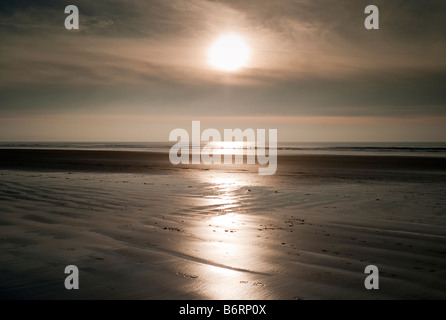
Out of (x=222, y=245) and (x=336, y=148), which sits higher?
(x=336, y=148)

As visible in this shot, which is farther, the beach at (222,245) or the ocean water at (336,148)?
the ocean water at (336,148)

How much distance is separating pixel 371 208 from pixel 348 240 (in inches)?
146

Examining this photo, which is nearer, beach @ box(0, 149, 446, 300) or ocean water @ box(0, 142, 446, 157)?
beach @ box(0, 149, 446, 300)

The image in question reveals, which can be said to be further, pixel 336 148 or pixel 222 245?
pixel 336 148

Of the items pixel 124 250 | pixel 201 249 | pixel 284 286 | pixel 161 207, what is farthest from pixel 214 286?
pixel 161 207

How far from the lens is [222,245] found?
20.3 feet

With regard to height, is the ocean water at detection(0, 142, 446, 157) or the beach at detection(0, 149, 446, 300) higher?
the ocean water at detection(0, 142, 446, 157)

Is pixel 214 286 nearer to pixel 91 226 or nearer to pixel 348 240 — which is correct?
pixel 348 240

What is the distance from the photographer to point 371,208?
32.0ft

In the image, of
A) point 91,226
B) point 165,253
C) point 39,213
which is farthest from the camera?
point 39,213

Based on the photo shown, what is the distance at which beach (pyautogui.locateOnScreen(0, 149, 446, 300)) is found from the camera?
14.4 feet

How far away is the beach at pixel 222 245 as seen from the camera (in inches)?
173
